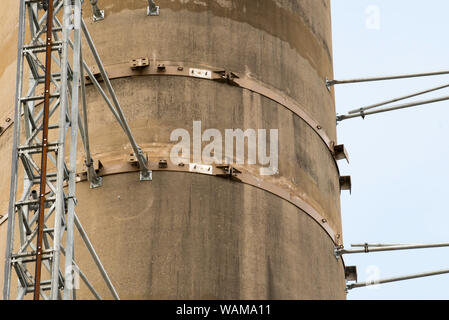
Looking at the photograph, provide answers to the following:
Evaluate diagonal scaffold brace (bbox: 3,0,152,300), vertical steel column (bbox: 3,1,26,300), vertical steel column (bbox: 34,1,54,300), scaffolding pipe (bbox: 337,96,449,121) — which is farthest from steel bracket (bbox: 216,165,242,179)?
scaffolding pipe (bbox: 337,96,449,121)

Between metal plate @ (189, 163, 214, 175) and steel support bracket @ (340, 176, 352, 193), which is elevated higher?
steel support bracket @ (340, 176, 352, 193)

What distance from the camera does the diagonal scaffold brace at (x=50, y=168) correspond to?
22.0 meters

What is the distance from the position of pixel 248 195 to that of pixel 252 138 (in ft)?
3.93

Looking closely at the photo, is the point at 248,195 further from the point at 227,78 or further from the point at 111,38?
the point at 111,38

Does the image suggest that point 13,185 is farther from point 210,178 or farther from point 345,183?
point 345,183

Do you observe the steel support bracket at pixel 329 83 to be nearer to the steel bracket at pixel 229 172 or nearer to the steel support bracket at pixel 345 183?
the steel support bracket at pixel 345 183

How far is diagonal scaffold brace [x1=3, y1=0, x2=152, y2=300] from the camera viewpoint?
21984 millimetres

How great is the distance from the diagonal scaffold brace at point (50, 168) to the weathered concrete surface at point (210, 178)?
0.51 meters

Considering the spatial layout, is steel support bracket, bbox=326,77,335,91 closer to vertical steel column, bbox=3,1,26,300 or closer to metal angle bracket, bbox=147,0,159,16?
metal angle bracket, bbox=147,0,159,16

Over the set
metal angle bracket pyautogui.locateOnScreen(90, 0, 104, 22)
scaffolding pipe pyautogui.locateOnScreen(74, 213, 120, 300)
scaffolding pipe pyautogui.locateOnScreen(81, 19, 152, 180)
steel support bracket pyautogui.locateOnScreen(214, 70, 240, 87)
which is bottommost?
scaffolding pipe pyautogui.locateOnScreen(74, 213, 120, 300)

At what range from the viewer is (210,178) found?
82.5 feet

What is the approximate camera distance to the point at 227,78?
26.2m

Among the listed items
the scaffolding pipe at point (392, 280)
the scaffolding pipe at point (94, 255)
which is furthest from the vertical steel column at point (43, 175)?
the scaffolding pipe at point (392, 280)
